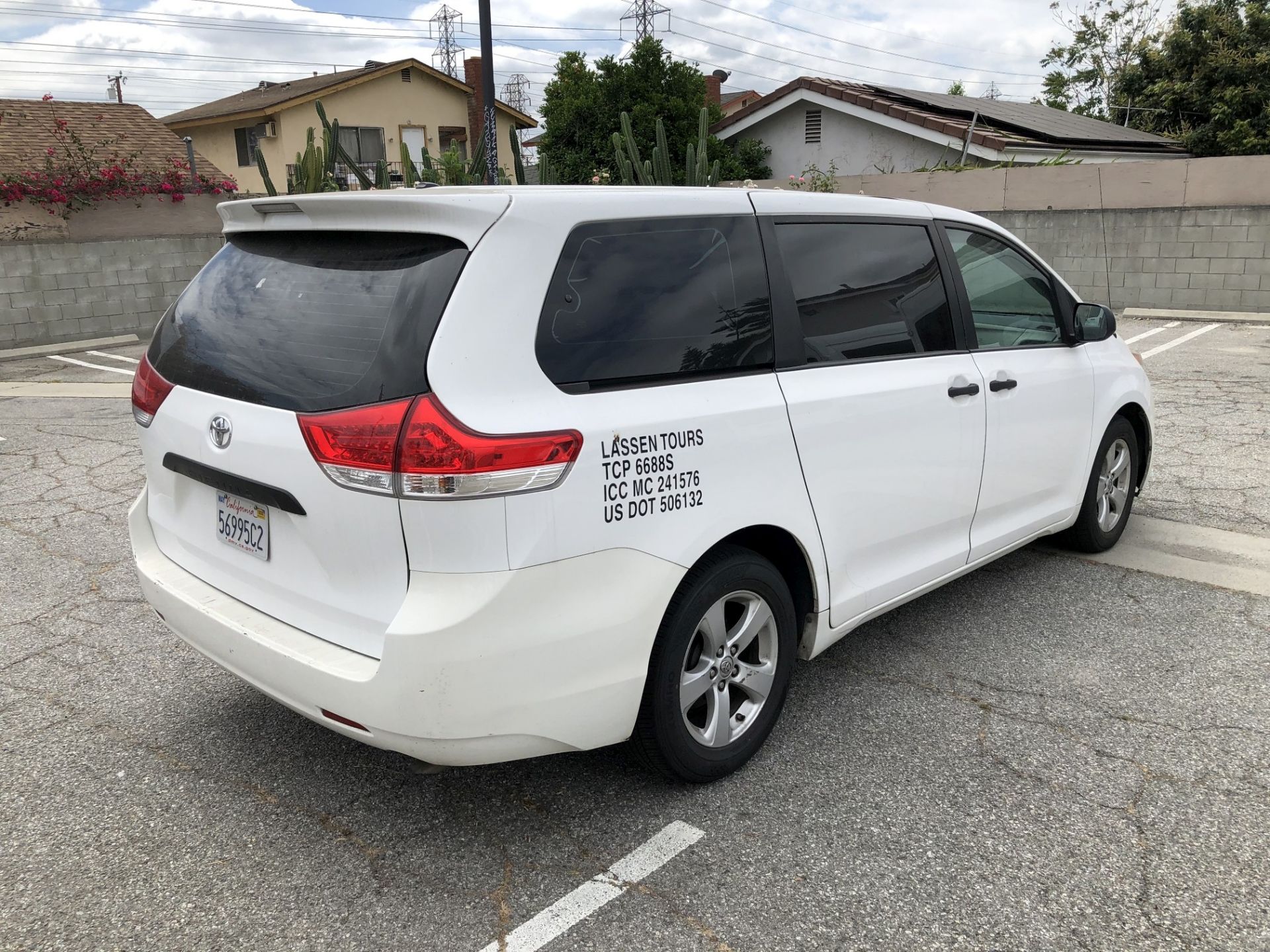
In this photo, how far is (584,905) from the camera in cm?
247

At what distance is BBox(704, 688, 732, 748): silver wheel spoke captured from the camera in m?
2.93

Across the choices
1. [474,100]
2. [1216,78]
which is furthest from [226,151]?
[1216,78]

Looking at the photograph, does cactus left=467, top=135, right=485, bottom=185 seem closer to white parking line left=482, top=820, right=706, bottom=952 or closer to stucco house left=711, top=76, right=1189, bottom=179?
stucco house left=711, top=76, right=1189, bottom=179

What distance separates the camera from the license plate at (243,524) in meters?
2.65

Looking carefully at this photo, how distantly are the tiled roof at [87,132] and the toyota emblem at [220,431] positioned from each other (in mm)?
14105

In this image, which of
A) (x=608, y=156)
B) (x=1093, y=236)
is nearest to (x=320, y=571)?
(x=1093, y=236)

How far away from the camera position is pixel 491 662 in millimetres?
2334

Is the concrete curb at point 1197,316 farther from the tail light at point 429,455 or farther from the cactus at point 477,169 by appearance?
the tail light at point 429,455

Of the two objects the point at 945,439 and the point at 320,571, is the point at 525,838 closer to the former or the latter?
the point at 320,571

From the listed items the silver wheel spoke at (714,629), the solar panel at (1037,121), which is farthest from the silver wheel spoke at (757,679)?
the solar panel at (1037,121)

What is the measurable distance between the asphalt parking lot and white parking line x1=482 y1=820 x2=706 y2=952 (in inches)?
0.4

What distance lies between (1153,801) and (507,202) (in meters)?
2.47

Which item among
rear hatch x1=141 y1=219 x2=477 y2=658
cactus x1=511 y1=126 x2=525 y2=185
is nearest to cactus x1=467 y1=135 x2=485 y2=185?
cactus x1=511 y1=126 x2=525 y2=185

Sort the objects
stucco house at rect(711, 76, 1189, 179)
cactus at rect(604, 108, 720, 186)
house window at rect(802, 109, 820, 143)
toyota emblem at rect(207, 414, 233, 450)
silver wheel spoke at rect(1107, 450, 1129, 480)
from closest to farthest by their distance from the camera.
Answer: toyota emblem at rect(207, 414, 233, 450) → silver wheel spoke at rect(1107, 450, 1129, 480) → cactus at rect(604, 108, 720, 186) → stucco house at rect(711, 76, 1189, 179) → house window at rect(802, 109, 820, 143)
